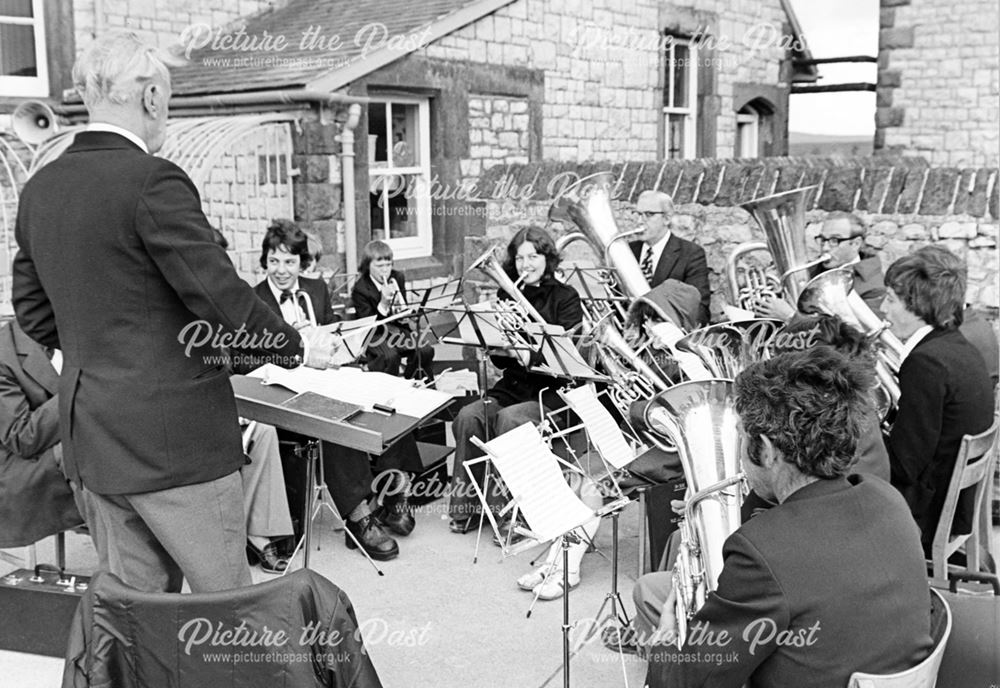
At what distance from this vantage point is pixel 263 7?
1023 cm

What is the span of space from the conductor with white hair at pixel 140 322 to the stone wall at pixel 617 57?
23.6ft

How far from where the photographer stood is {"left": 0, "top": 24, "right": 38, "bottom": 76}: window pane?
8.44 metres

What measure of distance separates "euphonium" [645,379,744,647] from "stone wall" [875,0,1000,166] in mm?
10721

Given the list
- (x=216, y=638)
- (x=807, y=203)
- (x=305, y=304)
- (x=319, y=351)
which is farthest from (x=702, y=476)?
(x=807, y=203)

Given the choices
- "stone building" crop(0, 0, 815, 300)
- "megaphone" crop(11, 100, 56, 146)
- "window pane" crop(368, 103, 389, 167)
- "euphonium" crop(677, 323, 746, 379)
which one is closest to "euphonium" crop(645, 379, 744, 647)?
"euphonium" crop(677, 323, 746, 379)

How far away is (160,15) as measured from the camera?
9188 mm

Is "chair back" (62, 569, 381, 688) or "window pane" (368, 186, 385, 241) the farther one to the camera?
"window pane" (368, 186, 385, 241)

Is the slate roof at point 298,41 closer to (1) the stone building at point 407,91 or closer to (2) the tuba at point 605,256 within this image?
(1) the stone building at point 407,91

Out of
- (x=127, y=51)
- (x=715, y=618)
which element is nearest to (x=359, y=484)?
(x=127, y=51)

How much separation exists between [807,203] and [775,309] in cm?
221

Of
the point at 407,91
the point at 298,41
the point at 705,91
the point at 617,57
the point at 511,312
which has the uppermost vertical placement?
the point at 617,57

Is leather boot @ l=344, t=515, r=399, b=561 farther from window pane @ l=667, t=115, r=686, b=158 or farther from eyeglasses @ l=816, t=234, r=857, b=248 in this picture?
window pane @ l=667, t=115, r=686, b=158

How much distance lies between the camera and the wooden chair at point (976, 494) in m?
3.33

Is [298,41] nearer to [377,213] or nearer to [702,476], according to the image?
[377,213]
